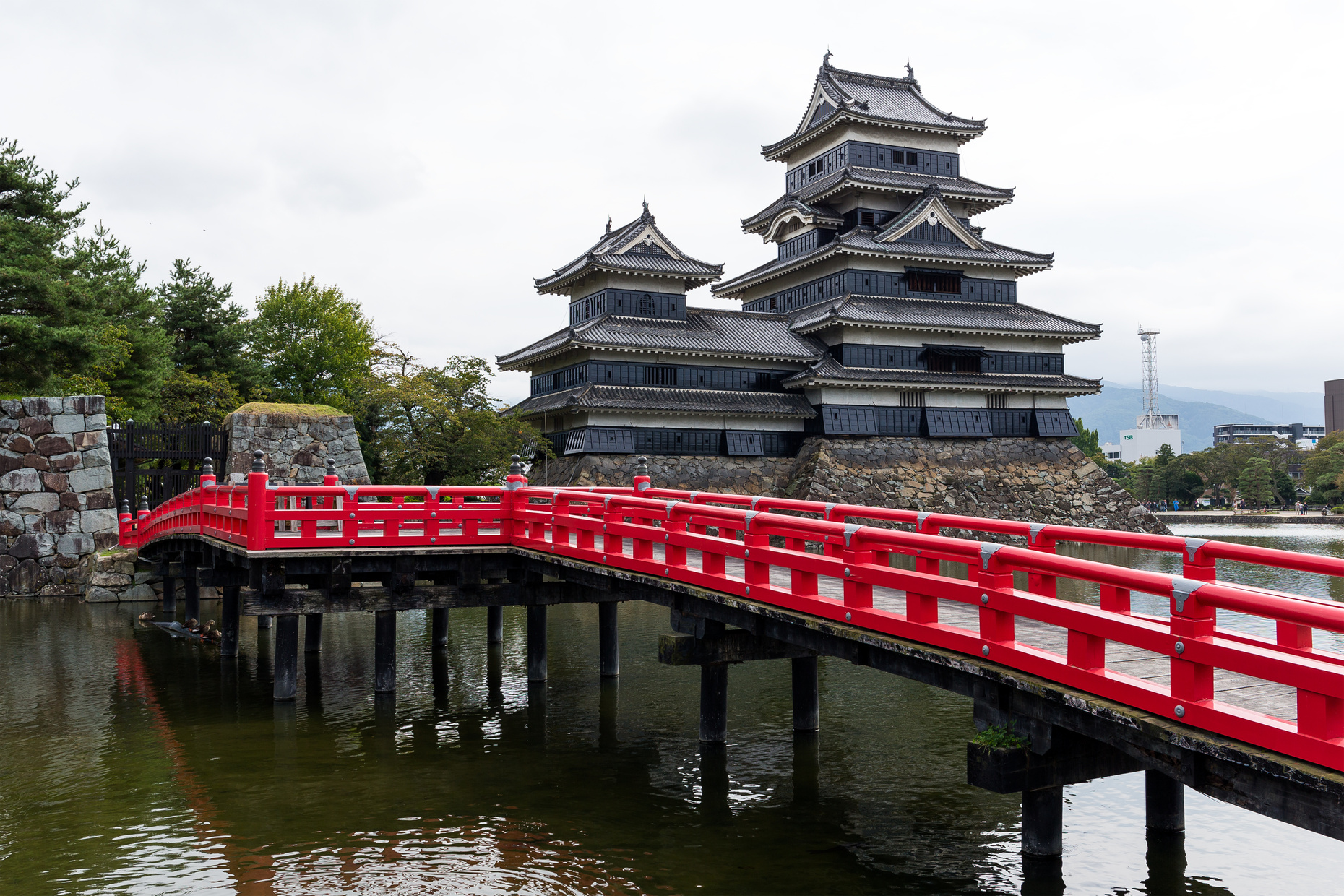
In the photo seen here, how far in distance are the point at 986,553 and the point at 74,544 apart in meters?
29.7

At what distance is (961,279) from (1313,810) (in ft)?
154

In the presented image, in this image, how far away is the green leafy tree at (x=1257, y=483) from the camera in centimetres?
8075

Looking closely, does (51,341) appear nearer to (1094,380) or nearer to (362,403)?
(362,403)

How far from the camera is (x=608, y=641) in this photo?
57.0 ft

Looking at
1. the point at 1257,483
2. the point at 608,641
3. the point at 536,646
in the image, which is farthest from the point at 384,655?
the point at 1257,483

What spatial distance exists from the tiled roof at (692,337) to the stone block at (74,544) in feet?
62.0

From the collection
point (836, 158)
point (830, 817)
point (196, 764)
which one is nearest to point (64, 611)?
point (196, 764)

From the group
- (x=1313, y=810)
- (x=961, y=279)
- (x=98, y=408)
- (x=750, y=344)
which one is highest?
(x=961, y=279)

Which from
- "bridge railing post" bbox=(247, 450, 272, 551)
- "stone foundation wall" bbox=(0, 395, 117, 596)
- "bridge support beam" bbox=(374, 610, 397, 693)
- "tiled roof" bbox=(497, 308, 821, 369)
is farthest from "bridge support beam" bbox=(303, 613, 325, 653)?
"tiled roof" bbox=(497, 308, 821, 369)

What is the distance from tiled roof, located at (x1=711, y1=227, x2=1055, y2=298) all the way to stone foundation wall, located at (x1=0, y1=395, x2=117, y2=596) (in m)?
31.1

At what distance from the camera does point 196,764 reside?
42.2ft

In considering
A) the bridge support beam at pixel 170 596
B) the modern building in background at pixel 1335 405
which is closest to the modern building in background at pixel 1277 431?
the modern building in background at pixel 1335 405

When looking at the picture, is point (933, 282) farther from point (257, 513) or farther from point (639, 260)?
point (257, 513)

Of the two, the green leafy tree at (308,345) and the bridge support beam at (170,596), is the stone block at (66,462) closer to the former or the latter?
the bridge support beam at (170,596)
